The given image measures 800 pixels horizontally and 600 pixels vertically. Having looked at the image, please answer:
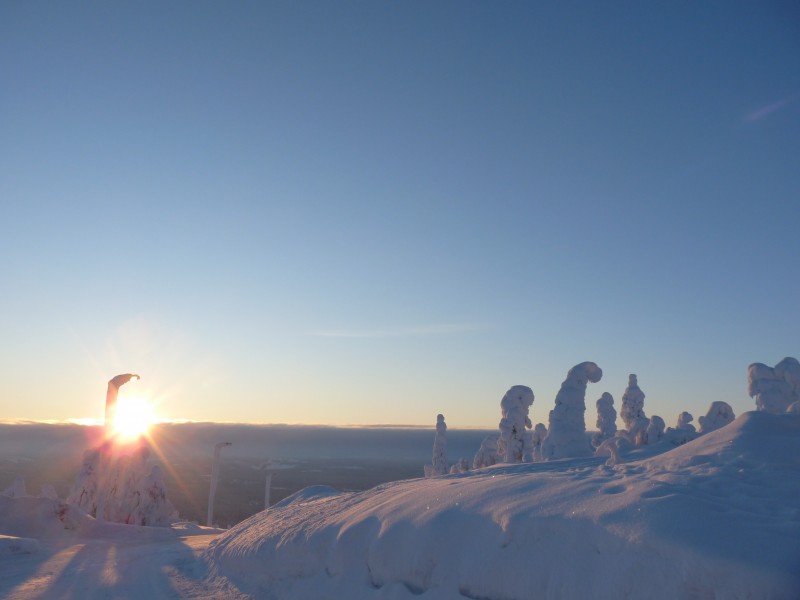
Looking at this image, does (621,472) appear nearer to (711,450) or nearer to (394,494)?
(711,450)

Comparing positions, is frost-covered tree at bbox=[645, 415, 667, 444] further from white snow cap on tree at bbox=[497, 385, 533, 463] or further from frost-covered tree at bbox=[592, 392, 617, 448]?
frost-covered tree at bbox=[592, 392, 617, 448]

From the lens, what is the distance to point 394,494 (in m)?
11.9

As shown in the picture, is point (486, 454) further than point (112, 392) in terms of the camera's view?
Yes

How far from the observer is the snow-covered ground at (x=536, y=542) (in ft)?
20.0

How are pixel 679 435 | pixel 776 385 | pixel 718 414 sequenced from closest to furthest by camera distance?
pixel 679 435 → pixel 776 385 → pixel 718 414

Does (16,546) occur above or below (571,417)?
below

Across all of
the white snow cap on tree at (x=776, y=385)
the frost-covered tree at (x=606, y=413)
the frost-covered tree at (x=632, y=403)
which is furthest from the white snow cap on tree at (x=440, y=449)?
the white snow cap on tree at (x=776, y=385)

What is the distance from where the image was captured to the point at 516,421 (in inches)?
1183

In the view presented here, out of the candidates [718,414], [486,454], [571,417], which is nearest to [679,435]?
[571,417]

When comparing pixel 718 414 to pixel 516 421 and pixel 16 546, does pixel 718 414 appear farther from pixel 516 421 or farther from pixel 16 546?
pixel 16 546

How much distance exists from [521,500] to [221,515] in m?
84.8

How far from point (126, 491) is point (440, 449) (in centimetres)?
2321

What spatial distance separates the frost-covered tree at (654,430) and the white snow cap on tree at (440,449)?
3107 centimetres

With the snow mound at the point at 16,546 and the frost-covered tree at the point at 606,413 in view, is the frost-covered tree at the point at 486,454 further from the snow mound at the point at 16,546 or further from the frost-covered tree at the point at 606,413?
the snow mound at the point at 16,546
